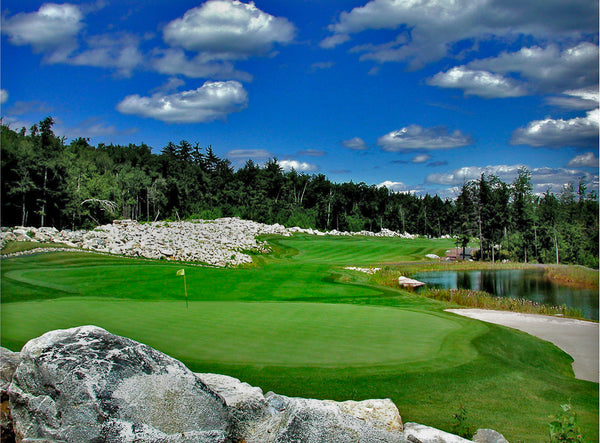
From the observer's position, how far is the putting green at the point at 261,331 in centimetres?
571

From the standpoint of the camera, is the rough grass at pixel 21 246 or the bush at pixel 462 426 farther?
the rough grass at pixel 21 246

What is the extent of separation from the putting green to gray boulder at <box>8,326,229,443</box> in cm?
177

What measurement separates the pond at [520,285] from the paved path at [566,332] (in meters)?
3.56

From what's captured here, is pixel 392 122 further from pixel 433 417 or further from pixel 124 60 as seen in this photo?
pixel 433 417

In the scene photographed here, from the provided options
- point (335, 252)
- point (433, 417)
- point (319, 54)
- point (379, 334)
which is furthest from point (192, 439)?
point (335, 252)

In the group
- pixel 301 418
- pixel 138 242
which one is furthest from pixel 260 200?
pixel 301 418

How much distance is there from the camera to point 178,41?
26.1ft

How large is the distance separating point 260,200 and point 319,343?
3892 cm

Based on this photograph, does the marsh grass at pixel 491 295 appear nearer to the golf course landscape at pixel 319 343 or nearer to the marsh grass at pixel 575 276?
the marsh grass at pixel 575 276

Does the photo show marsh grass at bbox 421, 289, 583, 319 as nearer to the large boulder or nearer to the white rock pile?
the white rock pile

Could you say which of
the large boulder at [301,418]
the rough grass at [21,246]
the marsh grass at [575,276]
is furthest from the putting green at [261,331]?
the marsh grass at [575,276]

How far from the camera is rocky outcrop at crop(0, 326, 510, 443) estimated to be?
3.48 m

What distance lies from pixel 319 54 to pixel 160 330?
18.6 feet

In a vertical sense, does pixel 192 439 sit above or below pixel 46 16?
below
